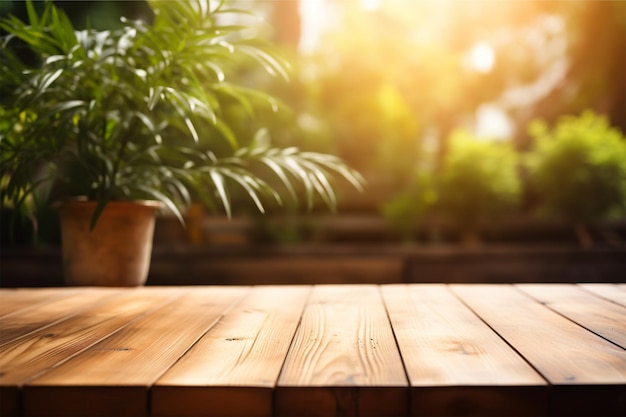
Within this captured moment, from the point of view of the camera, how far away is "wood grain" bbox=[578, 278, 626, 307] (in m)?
1.39

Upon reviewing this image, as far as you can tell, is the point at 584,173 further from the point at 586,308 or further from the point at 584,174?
the point at 586,308

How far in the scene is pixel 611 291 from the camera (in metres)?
1.52

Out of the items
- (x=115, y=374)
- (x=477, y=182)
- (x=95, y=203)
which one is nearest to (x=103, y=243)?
(x=95, y=203)

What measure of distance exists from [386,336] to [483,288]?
2.28 feet

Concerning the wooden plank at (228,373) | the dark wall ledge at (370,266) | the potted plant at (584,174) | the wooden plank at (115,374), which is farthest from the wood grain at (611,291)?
the potted plant at (584,174)

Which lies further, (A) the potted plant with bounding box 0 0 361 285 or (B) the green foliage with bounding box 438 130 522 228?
(B) the green foliage with bounding box 438 130 522 228

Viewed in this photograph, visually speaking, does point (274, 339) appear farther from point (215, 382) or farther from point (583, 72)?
point (583, 72)

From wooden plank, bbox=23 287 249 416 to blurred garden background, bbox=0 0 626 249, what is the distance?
953mm

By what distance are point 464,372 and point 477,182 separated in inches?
157

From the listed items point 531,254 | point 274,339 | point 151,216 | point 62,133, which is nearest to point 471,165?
point 531,254

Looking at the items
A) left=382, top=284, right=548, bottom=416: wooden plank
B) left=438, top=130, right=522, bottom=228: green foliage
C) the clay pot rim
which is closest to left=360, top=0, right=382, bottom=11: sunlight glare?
left=438, top=130, right=522, bottom=228: green foliage

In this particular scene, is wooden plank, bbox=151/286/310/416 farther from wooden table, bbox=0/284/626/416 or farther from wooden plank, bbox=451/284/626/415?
wooden plank, bbox=451/284/626/415

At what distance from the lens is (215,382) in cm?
73

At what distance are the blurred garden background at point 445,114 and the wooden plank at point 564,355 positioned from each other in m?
0.97
